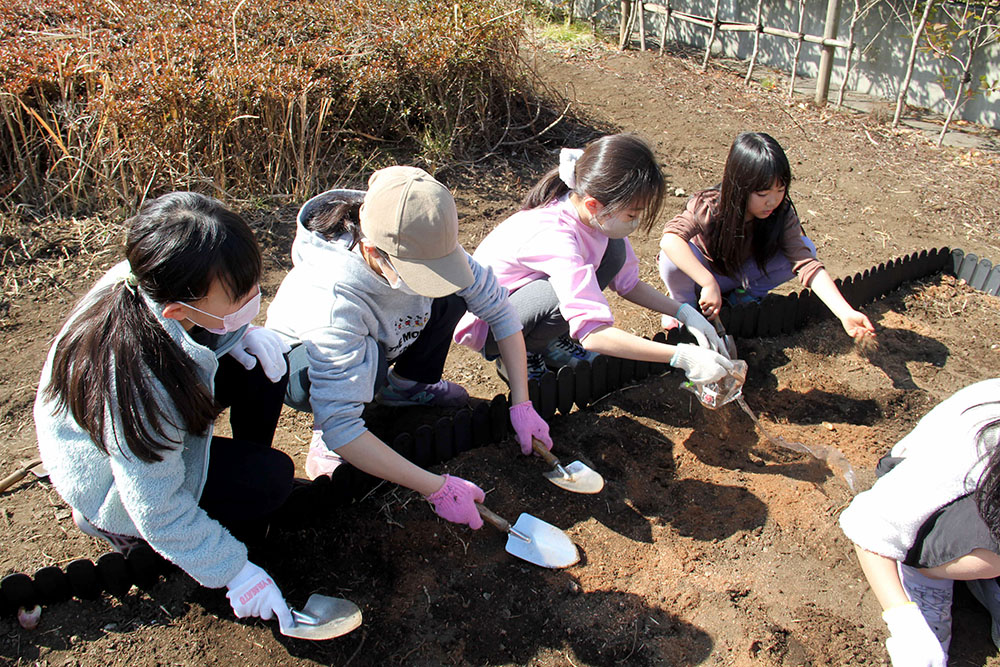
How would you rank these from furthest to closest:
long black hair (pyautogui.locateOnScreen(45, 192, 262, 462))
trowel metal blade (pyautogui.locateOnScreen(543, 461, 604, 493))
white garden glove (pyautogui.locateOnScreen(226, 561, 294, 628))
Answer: trowel metal blade (pyautogui.locateOnScreen(543, 461, 604, 493))
white garden glove (pyautogui.locateOnScreen(226, 561, 294, 628))
long black hair (pyautogui.locateOnScreen(45, 192, 262, 462))

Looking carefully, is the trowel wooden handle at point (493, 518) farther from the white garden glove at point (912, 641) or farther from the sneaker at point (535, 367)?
the white garden glove at point (912, 641)

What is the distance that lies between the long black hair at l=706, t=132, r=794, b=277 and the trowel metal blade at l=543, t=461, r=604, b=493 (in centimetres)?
123

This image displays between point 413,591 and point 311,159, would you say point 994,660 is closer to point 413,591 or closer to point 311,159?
point 413,591

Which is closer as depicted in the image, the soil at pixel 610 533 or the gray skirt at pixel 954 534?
the gray skirt at pixel 954 534

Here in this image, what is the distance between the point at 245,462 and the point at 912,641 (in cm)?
182

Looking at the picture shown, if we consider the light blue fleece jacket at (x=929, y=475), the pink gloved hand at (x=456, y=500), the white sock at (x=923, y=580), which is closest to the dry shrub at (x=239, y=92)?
the pink gloved hand at (x=456, y=500)

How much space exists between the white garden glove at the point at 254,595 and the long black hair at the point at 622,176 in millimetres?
1551

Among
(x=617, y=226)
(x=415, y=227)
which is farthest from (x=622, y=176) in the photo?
→ (x=415, y=227)

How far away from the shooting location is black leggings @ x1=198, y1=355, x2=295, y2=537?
1987 millimetres

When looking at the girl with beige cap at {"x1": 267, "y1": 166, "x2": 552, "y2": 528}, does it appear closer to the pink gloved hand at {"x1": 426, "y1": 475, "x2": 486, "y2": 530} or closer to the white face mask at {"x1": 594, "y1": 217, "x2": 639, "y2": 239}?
the pink gloved hand at {"x1": 426, "y1": 475, "x2": 486, "y2": 530}

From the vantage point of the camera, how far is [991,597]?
217 centimetres

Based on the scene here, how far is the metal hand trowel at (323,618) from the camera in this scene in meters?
1.88

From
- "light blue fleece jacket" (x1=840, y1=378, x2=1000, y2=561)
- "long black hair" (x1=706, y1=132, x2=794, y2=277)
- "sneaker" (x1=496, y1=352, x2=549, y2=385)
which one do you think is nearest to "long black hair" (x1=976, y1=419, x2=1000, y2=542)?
"light blue fleece jacket" (x1=840, y1=378, x2=1000, y2=561)

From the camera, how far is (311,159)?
398 centimetres
